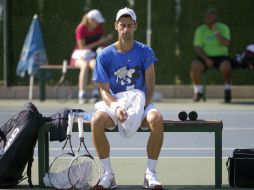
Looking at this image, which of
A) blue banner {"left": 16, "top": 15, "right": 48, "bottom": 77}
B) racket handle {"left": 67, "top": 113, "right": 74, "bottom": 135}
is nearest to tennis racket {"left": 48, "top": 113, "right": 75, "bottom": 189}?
racket handle {"left": 67, "top": 113, "right": 74, "bottom": 135}

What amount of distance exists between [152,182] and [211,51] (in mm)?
9270

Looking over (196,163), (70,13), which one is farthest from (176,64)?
(196,163)

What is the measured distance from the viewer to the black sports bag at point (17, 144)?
693 cm

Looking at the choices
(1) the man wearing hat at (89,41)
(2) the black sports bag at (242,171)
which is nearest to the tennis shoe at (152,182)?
(2) the black sports bag at (242,171)

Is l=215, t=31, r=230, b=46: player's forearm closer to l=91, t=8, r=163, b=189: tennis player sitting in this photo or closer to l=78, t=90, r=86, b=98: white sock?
l=78, t=90, r=86, b=98: white sock

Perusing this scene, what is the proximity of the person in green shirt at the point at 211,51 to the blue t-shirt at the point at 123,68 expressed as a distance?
8.64 metres

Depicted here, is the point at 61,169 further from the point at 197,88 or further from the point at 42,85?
the point at 42,85

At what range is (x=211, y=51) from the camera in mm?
15961

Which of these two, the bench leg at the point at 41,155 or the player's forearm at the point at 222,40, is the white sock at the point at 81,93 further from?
the bench leg at the point at 41,155

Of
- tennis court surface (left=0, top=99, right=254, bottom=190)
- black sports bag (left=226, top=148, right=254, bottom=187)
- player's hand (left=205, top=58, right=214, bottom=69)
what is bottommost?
tennis court surface (left=0, top=99, right=254, bottom=190)

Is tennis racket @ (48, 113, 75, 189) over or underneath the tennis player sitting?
underneath

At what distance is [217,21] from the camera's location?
17.1 metres

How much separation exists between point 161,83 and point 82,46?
2180 millimetres

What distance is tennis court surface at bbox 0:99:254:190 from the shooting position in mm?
7551
